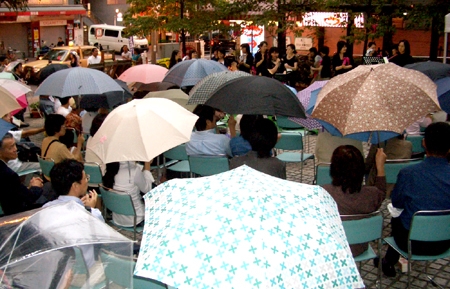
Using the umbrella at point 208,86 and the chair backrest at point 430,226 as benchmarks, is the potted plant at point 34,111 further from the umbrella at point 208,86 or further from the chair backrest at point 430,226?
the chair backrest at point 430,226

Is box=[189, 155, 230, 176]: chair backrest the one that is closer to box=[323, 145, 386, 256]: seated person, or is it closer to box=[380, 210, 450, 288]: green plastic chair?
box=[323, 145, 386, 256]: seated person

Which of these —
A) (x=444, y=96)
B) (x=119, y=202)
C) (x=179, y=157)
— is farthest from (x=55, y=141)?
(x=444, y=96)

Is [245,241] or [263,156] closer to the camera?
[245,241]

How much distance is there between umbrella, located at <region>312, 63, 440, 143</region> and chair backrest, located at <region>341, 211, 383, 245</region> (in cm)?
103

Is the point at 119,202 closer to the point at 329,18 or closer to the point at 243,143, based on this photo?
the point at 243,143

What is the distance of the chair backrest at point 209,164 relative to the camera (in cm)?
582

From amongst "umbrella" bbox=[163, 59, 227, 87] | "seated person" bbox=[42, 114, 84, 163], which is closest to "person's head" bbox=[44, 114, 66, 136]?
"seated person" bbox=[42, 114, 84, 163]

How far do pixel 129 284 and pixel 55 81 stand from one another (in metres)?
5.81

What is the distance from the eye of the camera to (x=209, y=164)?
19.3 ft

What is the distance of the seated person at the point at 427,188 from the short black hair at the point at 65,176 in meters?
2.55

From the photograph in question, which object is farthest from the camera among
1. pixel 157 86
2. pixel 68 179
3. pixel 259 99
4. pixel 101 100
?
pixel 157 86

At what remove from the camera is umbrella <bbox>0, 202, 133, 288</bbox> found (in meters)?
2.28

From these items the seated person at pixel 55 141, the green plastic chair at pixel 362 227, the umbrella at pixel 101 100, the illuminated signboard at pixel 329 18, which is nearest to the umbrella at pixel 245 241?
the green plastic chair at pixel 362 227

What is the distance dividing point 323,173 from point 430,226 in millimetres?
1645
